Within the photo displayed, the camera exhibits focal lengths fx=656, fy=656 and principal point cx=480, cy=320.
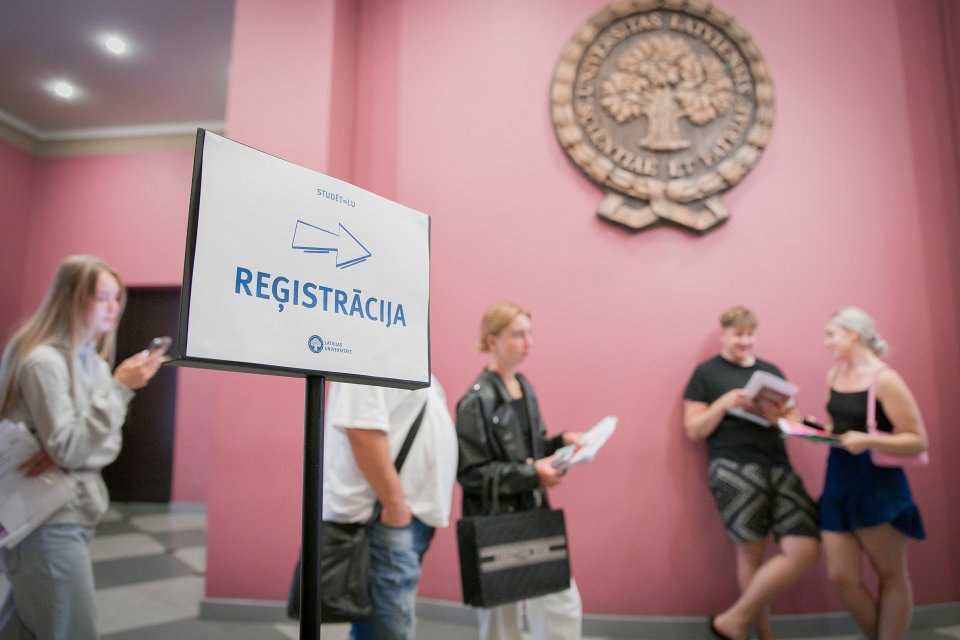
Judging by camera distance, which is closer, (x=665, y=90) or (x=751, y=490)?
(x=751, y=490)

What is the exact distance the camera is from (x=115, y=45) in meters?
5.34

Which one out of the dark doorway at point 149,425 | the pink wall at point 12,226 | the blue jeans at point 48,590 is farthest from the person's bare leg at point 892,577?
the pink wall at point 12,226

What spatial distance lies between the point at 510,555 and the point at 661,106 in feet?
8.10

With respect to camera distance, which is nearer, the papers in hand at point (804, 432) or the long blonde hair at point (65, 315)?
the long blonde hair at point (65, 315)

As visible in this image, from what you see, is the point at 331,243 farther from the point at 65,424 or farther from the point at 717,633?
the point at 717,633

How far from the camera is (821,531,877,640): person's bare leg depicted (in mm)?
2715

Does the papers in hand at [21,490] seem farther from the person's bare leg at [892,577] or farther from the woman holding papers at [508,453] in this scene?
the person's bare leg at [892,577]

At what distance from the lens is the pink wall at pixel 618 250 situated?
Answer: 10.5 feet

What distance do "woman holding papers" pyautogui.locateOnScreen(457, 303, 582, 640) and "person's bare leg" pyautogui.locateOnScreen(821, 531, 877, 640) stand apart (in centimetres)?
125

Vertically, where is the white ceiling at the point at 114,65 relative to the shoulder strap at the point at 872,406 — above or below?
above

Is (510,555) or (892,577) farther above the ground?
(510,555)

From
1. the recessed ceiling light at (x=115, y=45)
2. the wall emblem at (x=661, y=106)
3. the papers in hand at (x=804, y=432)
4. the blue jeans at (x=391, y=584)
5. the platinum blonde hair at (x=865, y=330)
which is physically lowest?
the blue jeans at (x=391, y=584)

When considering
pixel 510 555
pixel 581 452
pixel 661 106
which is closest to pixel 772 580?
pixel 581 452

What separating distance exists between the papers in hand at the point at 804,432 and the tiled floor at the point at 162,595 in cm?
117
